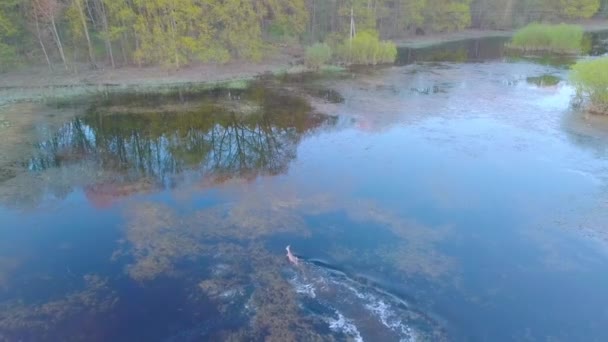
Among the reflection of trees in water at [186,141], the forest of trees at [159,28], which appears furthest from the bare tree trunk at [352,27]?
the reflection of trees in water at [186,141]

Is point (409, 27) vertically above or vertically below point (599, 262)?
above

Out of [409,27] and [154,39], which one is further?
[409,27]

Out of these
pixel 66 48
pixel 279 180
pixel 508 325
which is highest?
pixel 66 48

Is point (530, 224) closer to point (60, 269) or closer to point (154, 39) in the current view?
point (60, 269)

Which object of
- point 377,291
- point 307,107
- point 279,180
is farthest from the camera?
point 307,107

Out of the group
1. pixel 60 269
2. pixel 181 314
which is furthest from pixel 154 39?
pixel 181 314

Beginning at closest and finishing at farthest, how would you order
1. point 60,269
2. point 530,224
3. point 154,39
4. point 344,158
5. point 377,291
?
1. point 377,291
2. point 60,269
3. point 530,224
4. point 344,158
5. point 154,39

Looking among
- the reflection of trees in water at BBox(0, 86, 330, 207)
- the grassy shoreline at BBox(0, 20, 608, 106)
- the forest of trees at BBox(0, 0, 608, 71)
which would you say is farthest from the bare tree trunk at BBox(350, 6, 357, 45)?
→ the reflection of trees in water at BBox(0, 86, 330, 207)
